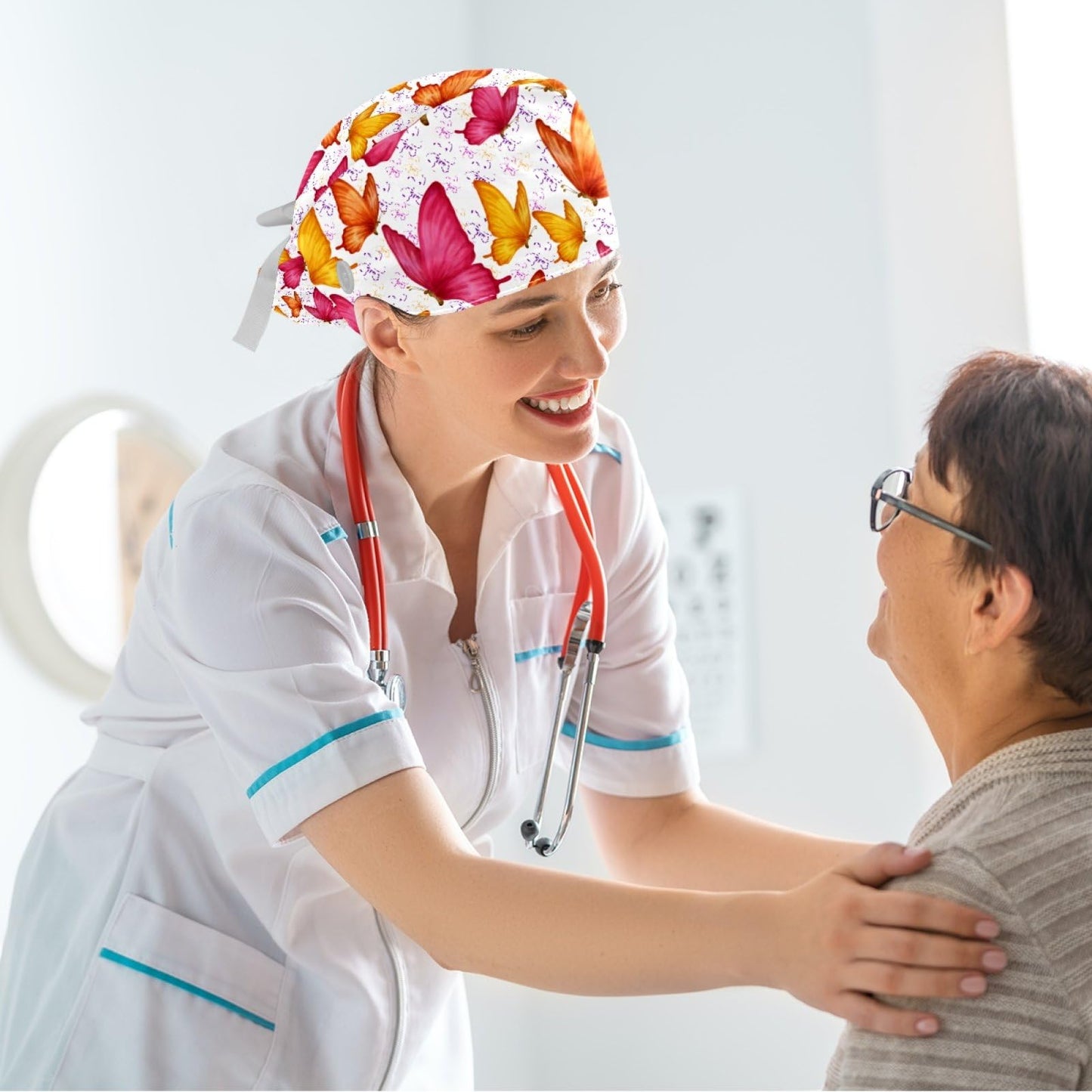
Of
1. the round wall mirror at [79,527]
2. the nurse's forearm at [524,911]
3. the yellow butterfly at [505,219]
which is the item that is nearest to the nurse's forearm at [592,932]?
the nurse's forearm at [524,911]

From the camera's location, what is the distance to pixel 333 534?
1.22 metres

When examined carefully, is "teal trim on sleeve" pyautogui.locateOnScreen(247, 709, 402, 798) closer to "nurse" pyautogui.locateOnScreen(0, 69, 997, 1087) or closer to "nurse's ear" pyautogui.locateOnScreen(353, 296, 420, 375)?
"nurse" pyautogui.locateOnScreen(0, 69, 997, 1087)

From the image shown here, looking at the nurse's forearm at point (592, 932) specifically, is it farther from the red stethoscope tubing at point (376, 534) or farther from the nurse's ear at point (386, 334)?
the nurse's ear at point (386, 334)

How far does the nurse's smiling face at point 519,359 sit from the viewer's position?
124cm

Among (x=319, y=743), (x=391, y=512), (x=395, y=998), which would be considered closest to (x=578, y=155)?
(x=391, y=512)

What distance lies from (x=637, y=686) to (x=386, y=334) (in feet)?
1.63

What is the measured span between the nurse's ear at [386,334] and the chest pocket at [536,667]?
276 mm

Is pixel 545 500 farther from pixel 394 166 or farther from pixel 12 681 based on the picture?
pixel 12 681

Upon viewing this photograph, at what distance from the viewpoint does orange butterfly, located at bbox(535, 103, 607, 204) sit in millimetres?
1265

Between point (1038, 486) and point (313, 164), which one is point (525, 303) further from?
point (1038, 486)

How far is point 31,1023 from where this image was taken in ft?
4.17

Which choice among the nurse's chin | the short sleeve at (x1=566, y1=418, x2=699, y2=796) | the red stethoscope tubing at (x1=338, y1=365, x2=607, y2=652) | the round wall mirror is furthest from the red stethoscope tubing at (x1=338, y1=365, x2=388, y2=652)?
the round wall mirror

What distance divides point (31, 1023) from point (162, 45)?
1.55m

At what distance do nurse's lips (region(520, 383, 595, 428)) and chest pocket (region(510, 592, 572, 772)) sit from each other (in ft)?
0.74
